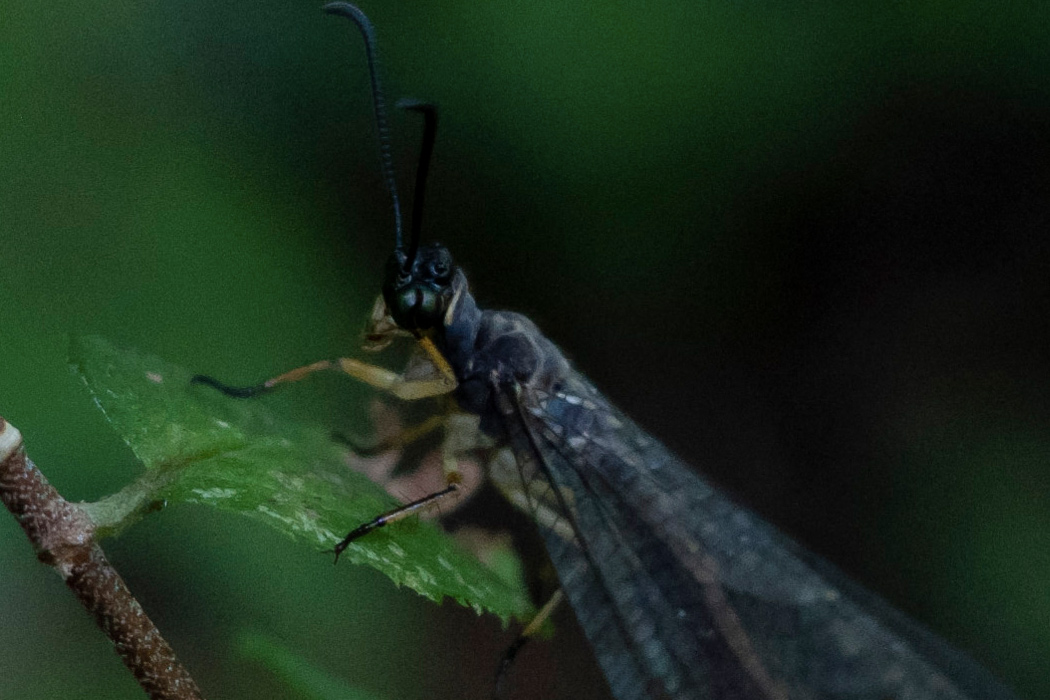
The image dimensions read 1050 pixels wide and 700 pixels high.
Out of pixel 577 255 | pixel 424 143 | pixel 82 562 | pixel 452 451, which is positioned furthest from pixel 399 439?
pixel 577 255

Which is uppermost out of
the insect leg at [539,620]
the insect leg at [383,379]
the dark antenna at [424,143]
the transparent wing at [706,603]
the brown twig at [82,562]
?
the dark antenna at [424,143]

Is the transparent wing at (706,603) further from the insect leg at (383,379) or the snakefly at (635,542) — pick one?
the insect leg at (383,379)

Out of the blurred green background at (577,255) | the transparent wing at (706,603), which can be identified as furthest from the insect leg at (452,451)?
the blurred green background at (577,255)

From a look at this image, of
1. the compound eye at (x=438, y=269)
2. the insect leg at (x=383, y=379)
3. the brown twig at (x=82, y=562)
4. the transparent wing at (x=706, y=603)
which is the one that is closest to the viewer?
the brown twig at (x=82, y=562)

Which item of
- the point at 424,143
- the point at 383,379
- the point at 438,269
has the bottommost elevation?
the point at 383,379

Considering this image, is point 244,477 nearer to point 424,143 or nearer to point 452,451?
point 424,143

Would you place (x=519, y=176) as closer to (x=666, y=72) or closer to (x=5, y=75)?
(x=666, y=72)
